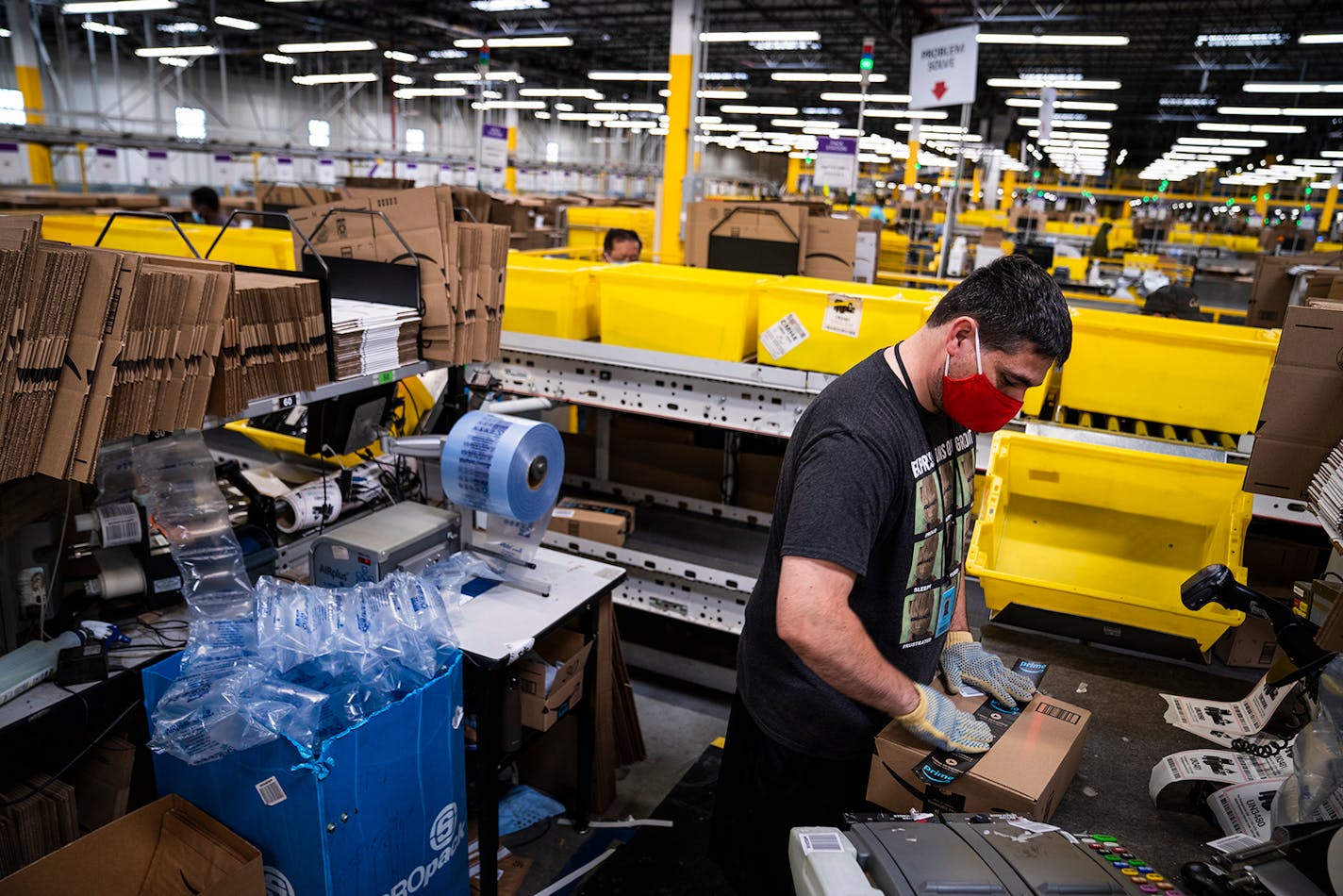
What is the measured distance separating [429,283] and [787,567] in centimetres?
174

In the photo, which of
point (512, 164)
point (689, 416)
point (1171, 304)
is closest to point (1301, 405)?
point (689, 416)

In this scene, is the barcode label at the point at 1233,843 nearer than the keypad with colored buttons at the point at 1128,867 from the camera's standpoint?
No

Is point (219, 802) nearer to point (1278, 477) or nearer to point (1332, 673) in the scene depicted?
point (1332, 673)

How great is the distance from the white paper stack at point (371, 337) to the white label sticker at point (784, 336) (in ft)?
4.07

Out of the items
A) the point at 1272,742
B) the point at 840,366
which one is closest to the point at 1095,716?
the point at 1272,742

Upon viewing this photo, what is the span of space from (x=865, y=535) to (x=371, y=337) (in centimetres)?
168

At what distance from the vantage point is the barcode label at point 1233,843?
1441 mm

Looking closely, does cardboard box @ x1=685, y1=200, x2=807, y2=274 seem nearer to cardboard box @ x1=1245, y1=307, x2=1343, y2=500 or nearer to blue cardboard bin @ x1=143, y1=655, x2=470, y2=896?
cardboard box @ x1=1245, y1=307, x2=1343, y2=500

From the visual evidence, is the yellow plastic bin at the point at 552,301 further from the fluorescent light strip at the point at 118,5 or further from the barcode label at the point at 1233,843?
the fluorescent light strip at the point at 118,5

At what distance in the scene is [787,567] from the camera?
153cm

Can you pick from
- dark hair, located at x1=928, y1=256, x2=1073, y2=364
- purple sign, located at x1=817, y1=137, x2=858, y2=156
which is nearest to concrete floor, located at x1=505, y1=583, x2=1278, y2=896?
dark hair, located at x1=928, y1=256, x2=1073, y2=364

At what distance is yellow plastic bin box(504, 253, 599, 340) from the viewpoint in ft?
11.2

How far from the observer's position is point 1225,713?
198 cm

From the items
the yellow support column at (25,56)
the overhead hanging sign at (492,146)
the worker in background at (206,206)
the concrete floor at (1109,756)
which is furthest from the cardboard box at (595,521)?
the yellow support column at (25,56)
